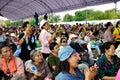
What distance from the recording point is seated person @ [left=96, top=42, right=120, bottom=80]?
4.82m

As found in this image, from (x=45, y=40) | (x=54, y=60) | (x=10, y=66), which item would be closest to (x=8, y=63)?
(x=10, y=66)

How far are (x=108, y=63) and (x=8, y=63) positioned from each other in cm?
174

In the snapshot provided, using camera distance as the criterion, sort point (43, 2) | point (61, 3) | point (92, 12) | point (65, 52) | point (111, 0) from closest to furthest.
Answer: point (65, 52), point (111, 0), point (61, 3), point (43, 2), point (92, 12)

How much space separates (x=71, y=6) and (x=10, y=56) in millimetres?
22894

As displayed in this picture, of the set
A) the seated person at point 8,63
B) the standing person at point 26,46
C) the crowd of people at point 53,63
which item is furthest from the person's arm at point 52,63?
the seated person at point 8,63

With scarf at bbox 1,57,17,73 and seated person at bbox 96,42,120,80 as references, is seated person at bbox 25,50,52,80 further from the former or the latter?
seated person at bbox 96,42,120,80

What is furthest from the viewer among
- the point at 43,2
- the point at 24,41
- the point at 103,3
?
Result: the point at 43,2

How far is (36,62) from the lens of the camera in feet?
16.0

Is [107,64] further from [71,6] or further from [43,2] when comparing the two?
[43,2]

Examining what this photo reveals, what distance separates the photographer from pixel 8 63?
4.42m

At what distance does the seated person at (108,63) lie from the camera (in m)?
4.82

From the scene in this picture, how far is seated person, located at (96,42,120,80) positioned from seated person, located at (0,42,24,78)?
4.52 feet

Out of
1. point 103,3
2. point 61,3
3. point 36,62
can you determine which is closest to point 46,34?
point 36,62

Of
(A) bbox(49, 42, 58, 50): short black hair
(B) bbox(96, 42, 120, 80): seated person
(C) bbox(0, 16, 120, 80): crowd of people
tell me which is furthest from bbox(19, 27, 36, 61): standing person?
(B) bbox(96, 42, 120, 80): seated person
